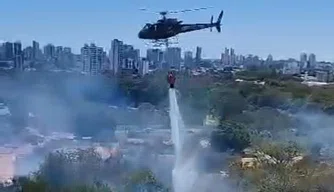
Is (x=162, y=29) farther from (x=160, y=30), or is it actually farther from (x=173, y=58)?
(x=173, y=58)

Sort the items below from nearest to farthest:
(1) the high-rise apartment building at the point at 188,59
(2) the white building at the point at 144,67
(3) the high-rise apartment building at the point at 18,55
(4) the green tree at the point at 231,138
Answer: (4) the green tree at the point at 231,138, (3) the high-rise apartment building at the point at 18,55, (2) the white building at the point at 144,67, (1) the high-rise apartment building at the point at 188,59

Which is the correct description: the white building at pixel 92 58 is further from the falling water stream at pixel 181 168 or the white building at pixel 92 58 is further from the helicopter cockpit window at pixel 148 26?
the helicopter cockpit window at pixel 148 26

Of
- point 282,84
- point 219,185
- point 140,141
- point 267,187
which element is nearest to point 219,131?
point 140,141

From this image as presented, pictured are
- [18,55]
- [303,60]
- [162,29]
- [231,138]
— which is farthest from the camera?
[303,60]

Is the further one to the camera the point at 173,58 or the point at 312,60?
the point at 312,60

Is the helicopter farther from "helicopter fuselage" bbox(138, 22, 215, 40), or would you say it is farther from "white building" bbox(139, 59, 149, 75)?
"white building" bbox(139, 59, 149, 75)

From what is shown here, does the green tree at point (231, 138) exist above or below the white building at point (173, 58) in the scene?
below

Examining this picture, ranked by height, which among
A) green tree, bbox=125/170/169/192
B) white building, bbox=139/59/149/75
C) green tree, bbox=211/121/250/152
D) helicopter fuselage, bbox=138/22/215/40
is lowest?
green tree, bbox=211/121/250/152

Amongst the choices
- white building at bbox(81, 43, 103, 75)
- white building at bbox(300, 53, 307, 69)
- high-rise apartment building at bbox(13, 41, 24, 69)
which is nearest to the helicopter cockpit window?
high-rise apartment building at bbox(13, 41, 24, 69)

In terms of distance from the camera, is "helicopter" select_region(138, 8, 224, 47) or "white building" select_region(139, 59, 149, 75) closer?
"helicopter" select_region(138, 8, 224, 47)

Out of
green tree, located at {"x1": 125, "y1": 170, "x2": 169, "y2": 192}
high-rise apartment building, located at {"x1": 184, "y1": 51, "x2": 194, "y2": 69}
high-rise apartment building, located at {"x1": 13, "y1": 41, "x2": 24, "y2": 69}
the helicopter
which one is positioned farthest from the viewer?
high-rise apartment building, located at {"x1": 184, "y1": 51, "x2": 194, "y2": 69}

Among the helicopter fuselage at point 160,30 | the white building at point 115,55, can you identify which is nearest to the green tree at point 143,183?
the helicopter fuselage at point 160,30

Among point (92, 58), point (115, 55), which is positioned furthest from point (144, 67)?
point (92, 58)
